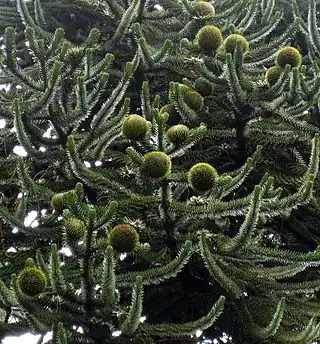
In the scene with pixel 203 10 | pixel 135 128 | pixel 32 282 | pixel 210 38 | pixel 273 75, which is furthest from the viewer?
pixel 203 10

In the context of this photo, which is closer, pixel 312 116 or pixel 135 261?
pixel 135 261

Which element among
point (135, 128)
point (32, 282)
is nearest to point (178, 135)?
point (135, 128)

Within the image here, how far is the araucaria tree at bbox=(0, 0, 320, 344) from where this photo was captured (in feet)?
9.07

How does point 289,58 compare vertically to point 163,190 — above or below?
above

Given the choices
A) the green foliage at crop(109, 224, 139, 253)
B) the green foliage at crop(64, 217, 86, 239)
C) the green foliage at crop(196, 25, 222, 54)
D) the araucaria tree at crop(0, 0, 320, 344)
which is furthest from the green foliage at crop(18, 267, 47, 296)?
the green foliage at crop(196, 25, 222, 54)

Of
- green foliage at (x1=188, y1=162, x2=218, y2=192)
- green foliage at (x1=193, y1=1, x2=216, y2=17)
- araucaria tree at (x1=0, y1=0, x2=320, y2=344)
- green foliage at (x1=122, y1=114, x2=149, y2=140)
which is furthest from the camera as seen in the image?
green foliage at (x1=193, y1=1, x2=216, y2=17)

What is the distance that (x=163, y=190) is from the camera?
293cm

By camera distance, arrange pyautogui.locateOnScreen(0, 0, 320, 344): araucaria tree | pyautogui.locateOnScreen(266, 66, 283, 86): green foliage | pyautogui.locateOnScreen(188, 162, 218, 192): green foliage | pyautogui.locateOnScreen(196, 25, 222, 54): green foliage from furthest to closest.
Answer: pyautogui.locateOnScreen(196, 25, 222, 54): green foliage, pyautogui.locateOnScreen(266, 66, 283, 86): green foliage, pyautogui.locateOnScreen(188, 162, 218, 192): green foliage, pyautogui.locateOnScreen(0, 0, 320, 344): araucaria tree

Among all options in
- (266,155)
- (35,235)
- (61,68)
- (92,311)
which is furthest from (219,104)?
(92,311)

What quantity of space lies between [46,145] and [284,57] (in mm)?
1439

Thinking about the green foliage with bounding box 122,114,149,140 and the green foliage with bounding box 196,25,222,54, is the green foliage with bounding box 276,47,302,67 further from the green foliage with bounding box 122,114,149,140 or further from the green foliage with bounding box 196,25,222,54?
the green foliage with bounding box 122,114,149,140

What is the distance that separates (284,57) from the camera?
12.8 feet

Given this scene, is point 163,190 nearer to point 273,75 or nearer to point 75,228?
point 75,228

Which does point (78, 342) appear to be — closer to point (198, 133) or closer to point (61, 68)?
point (198, 133)
